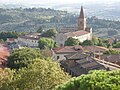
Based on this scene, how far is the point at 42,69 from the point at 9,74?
2584 millimetres

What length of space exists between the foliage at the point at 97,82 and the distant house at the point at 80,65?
77.1 feet

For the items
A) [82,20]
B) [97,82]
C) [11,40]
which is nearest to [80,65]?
[97,82]

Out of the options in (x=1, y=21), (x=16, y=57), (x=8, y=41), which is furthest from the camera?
(x=1, y=21)

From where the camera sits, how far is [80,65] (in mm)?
43000

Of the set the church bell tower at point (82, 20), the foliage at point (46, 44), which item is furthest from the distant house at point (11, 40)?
the foliage at point (46, 44)

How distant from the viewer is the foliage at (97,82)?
13.1 metres

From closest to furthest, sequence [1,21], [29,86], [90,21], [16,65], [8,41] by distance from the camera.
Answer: [29,86]
[16,65]
[8,41]
[90,21]
[1,21]

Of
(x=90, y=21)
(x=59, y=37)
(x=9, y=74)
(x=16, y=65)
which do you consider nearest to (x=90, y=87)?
(x=9, y=74)

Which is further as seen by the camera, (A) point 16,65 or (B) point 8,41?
(B) point 8,41

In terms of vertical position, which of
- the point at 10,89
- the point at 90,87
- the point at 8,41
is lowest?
the point at 8,41

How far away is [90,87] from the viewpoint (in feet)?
44.2

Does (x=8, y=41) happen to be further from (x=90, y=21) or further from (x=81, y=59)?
(x=90, y=21)

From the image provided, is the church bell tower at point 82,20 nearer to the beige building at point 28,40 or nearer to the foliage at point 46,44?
the beige building at point 28,40

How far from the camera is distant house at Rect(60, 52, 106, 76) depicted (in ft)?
130
